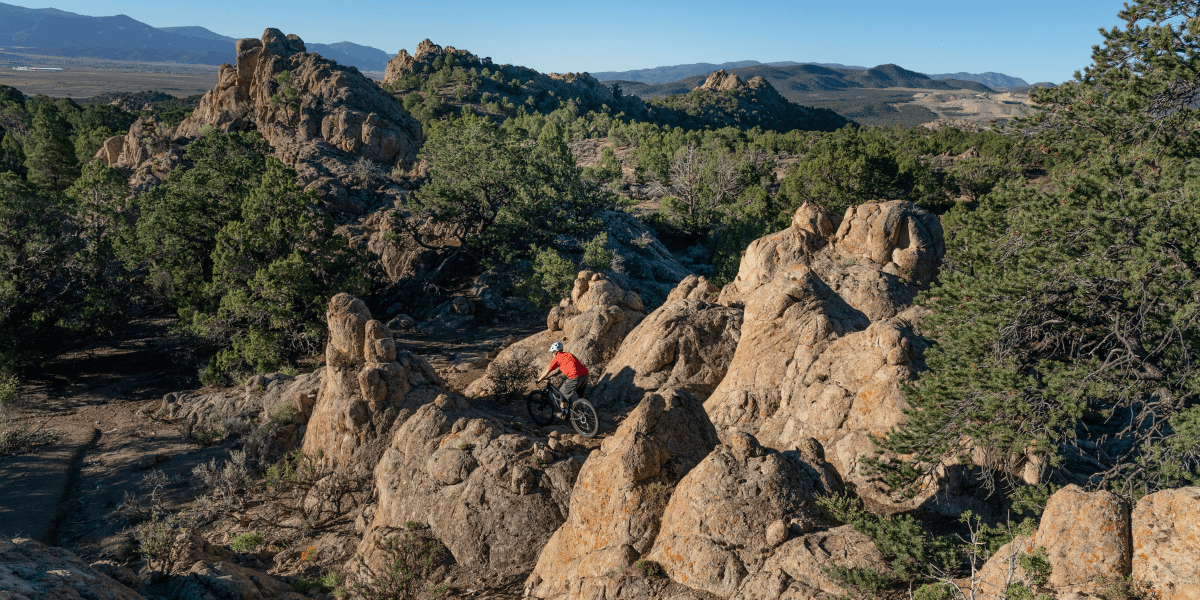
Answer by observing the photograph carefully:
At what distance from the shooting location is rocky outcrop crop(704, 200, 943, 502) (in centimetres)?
1323

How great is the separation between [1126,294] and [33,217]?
38.5 metres

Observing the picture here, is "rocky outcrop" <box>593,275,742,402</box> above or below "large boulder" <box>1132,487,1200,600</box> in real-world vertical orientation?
below

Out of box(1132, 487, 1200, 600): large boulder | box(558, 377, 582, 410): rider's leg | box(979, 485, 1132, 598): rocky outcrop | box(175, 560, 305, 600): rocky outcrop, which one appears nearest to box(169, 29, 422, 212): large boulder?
box(558, 377, 582, 410): rider's leg

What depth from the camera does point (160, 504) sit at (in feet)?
55.7

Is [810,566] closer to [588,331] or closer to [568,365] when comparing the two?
[568,365]

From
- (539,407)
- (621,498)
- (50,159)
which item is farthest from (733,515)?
(50,159)

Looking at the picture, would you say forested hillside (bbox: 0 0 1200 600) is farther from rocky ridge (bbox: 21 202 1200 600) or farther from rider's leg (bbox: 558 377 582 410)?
rider's leg (bbox: 558 377 582 410)

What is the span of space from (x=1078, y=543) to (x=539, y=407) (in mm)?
12902

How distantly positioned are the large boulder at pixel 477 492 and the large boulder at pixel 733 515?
3338 millimetres

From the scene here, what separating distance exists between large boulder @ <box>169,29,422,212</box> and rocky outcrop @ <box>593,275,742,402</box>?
33912mm

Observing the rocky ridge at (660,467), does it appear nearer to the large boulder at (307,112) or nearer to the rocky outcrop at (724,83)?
the large boulder at (307,112)

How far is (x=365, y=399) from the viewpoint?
17.0m

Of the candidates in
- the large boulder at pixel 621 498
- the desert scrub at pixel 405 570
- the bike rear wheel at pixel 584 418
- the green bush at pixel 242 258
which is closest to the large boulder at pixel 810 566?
the large boulder at pixel 621 498

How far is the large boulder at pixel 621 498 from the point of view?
10.1 meters
